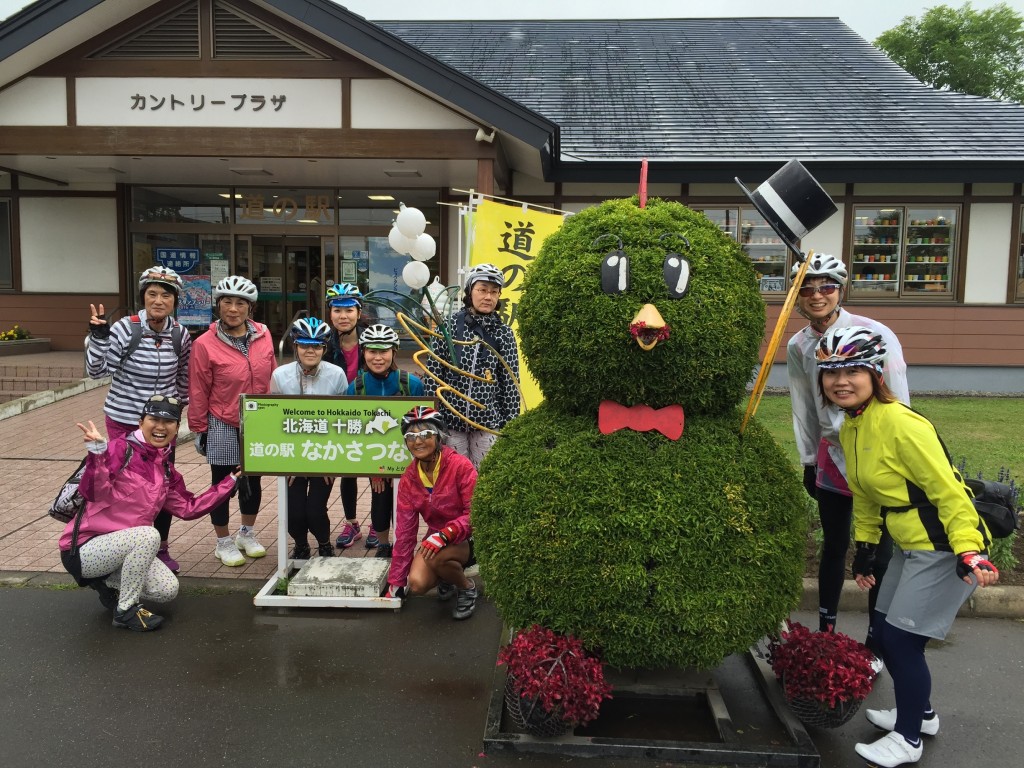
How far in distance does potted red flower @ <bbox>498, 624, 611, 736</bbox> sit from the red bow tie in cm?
86

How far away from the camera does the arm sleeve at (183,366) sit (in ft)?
15.5

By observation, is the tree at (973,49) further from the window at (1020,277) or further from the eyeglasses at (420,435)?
the eyeglasses at (420,435)

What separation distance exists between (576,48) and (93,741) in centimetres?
1605

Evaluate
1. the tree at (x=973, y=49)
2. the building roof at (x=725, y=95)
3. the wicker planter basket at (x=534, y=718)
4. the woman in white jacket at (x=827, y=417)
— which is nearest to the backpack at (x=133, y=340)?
the wicker planter basket at (x=534, y=718)

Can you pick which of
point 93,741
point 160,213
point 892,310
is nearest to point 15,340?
point 160,213

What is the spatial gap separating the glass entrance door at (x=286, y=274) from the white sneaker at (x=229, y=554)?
8.36m

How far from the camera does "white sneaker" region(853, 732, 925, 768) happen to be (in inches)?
112

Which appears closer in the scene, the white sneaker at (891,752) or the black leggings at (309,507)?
the white sneaker at (891,752)

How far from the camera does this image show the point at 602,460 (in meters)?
2.89

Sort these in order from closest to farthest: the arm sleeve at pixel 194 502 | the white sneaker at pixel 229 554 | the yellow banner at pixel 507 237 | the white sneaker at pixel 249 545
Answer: the arm sleeve at pixel 194 502
the white sneaker at pixel 229 554
the white sneaker at pixel 249 545
the yellow banner at pixel 507 237

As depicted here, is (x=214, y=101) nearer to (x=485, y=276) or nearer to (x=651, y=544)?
(x=485, y=276)

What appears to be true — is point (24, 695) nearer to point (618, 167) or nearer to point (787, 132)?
Answer: point (618, 167)

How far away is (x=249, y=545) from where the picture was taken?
5023mm

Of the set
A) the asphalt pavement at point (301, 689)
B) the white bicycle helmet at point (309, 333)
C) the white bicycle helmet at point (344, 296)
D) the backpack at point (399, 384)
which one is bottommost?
the asphalt pavement at point (301, 689)
